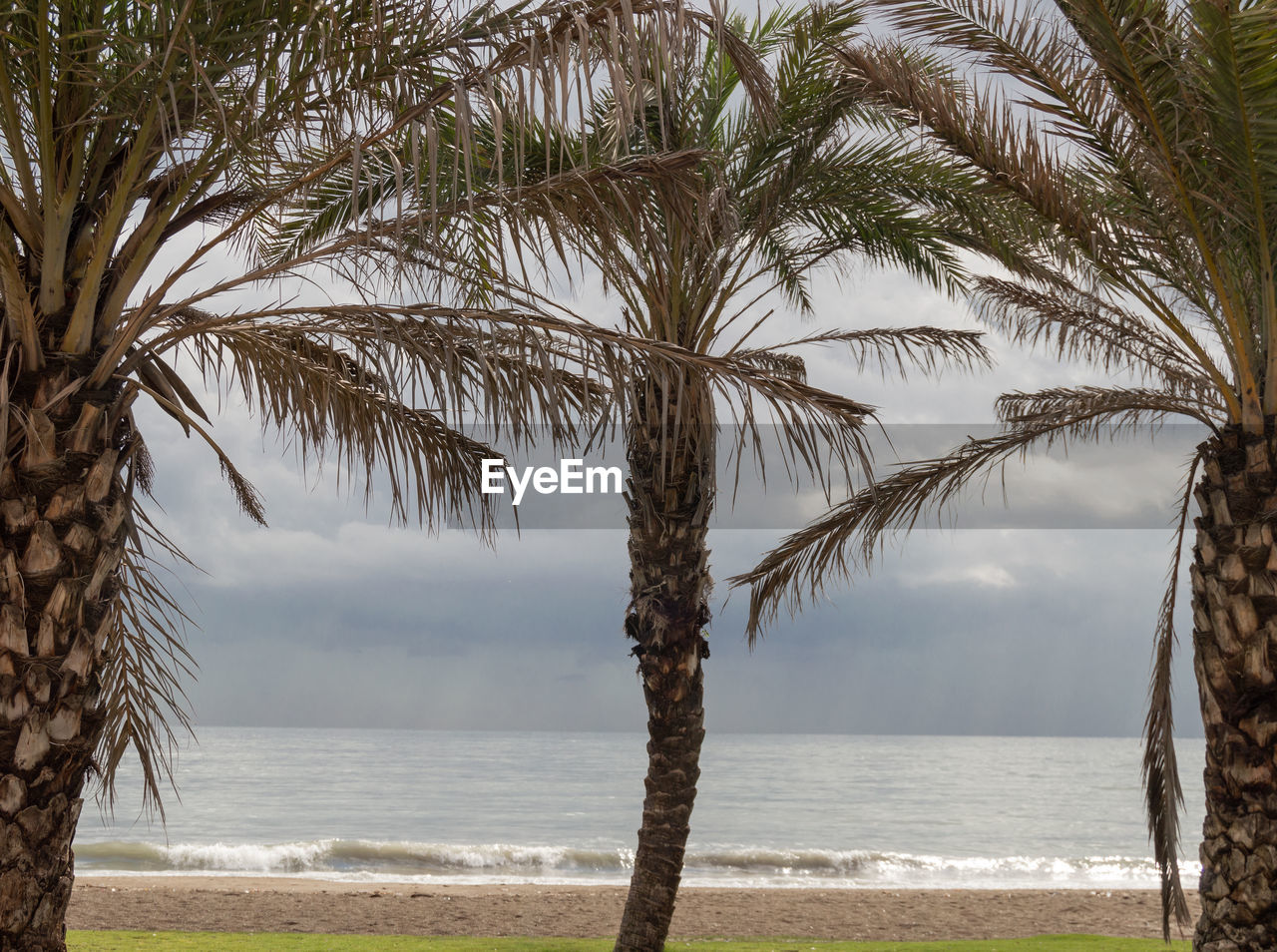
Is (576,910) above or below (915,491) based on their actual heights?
below

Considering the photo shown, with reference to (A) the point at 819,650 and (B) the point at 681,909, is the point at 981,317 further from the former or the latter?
(A) the point at 819,650

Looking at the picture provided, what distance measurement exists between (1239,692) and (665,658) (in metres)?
3.87

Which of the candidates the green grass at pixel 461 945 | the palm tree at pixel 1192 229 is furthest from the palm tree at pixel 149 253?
the green grass at pixel 461 945

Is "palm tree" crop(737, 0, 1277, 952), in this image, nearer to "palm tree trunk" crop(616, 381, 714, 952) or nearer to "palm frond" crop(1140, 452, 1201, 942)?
"palm frond" crop(1140, 452, 1201, 942)

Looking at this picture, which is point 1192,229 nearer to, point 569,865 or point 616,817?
point 569,865

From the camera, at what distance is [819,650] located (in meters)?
46.0

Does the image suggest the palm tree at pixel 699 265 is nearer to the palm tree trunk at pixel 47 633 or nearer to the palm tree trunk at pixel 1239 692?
the palm tree trunk at pixel 1239 692

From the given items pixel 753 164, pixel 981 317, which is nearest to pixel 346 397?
pixel 753 164

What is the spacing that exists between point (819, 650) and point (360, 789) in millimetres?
21560

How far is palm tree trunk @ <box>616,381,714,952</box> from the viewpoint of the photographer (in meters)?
8.02

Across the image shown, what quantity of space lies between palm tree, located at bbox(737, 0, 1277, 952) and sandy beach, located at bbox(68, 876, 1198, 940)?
202 inches

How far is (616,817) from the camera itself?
26234 mm

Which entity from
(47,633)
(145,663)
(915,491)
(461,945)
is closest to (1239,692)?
(915,491)

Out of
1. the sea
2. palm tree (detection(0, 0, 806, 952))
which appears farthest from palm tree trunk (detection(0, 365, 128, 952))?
the sea
